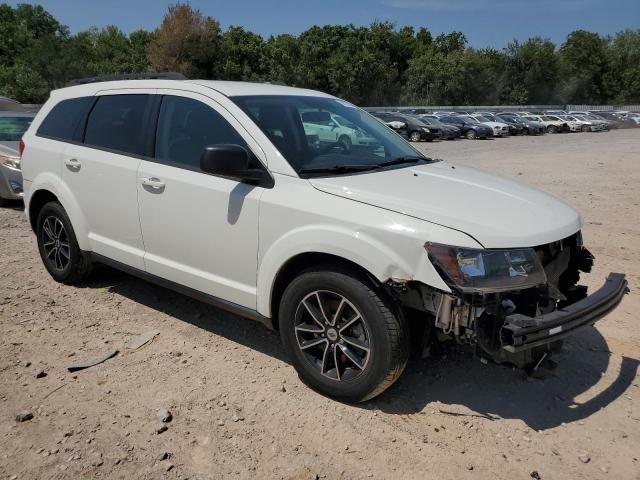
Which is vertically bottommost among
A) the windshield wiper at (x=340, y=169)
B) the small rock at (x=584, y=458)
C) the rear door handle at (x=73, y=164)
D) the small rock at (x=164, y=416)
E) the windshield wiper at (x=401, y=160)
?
the small rock at (x=164, y=416)

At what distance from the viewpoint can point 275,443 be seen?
296 centimetres

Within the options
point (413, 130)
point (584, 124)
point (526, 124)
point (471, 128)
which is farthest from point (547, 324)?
point (584, 124)

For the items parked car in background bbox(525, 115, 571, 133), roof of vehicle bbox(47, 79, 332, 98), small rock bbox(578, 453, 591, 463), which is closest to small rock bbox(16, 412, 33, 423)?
roof of vehicle bbox(47, 79, 332, 98)

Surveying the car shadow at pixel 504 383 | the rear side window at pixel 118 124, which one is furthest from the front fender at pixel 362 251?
the rear side window at pixel 118 124

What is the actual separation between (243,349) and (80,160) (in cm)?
212

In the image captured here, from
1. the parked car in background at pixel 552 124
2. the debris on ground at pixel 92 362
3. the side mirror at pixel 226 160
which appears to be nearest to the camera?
the side mirror at pixel 226 160

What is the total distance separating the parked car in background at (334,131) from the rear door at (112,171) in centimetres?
124

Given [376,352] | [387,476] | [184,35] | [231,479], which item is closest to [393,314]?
[376,352]

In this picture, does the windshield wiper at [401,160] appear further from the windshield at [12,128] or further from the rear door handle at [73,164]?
the windshield at [12,128]

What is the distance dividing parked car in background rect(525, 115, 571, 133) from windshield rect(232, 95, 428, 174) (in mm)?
41605

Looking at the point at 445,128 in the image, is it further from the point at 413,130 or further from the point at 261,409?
the point at 261,409

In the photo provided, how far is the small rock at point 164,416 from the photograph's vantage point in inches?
123

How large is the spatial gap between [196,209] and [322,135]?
1021 millimetres

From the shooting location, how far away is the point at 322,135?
154 inches
